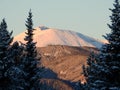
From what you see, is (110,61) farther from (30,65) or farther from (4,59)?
(30,65)

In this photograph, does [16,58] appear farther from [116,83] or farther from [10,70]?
[116,83]

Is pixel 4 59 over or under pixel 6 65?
over

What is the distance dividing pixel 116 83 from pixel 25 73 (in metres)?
14.8

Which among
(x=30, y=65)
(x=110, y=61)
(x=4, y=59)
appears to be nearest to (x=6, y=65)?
(x=4, y=59)

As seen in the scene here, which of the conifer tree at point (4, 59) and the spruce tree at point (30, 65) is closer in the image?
the conifer tree at point (4, 59)

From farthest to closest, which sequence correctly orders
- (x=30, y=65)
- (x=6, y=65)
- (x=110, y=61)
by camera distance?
(x=30, y=65) < (x=6, y=65) < (x=110, y=61)

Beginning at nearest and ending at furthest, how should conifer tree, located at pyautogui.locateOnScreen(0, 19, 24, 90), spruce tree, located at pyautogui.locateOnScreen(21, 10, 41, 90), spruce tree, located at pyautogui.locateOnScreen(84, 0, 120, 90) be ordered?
1. spruce tree, located at pyautogui.locateOnScreen(84, 0, 120, 90)
2. conifer tree, located at pyautogui.locateOnScreen(0, 19, 24, 90)
3. spruce tree, located at pyautogui.locateOnScreen(21, 10, 41, 90)

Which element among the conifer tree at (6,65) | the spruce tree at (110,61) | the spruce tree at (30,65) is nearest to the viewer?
the spruce tree at (110,61)

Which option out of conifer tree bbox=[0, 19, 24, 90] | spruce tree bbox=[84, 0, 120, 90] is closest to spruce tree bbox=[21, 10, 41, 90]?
conifer tree bbox=[0, 19, 24, 90]

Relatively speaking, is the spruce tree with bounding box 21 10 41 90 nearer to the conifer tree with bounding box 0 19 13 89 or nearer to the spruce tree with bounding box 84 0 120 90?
the conifer tree with bounding box 0 19 13 89

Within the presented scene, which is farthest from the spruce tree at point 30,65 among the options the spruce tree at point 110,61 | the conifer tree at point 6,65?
the spruce tree at point 110,61

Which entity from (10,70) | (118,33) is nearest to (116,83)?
(118,33)

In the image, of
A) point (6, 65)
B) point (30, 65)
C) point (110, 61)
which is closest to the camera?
point (110, 61)

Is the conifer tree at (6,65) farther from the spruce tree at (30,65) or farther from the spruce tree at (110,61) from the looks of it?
the spruce tree at (110,61)
